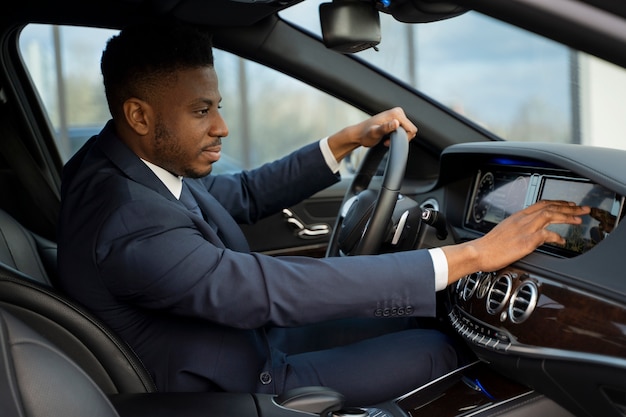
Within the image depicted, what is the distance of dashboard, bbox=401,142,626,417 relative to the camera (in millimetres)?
1226

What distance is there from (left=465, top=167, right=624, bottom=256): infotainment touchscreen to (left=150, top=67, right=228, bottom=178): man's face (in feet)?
2.17

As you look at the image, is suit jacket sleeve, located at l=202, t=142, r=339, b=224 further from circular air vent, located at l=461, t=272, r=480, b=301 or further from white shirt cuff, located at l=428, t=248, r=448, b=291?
white shirt cuff, located at l=428, t=248, r=448, b=291

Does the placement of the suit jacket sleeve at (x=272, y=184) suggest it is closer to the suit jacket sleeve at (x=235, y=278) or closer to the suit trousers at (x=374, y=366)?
the suit trousers at (x=374, y=366)

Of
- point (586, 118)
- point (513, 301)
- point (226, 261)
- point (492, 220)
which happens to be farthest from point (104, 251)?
point (586, 118)

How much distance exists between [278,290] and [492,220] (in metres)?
0.66

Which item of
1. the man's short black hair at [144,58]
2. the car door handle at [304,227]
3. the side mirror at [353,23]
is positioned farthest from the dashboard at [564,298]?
the car door handle at [304,227]

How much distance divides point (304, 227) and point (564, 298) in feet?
5.12

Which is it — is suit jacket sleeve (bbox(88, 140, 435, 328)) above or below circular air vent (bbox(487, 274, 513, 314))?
above

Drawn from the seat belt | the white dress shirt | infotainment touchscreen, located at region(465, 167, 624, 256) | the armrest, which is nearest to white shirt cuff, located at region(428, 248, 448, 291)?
the white dress shirt

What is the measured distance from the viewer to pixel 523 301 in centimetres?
138

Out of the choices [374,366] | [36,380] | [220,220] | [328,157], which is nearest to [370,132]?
[328,157]

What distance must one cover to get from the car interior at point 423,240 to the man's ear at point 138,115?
0.37 m

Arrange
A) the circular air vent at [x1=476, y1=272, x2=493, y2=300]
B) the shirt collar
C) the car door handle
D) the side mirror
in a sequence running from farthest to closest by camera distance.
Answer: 1. the car door handle
2. the shirt collar
3. the circular air vent at [x1=476, y1=272, x2=493, y2=300]
4. the side mirror

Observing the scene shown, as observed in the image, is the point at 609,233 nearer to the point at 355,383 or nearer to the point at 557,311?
the point at 557,311
